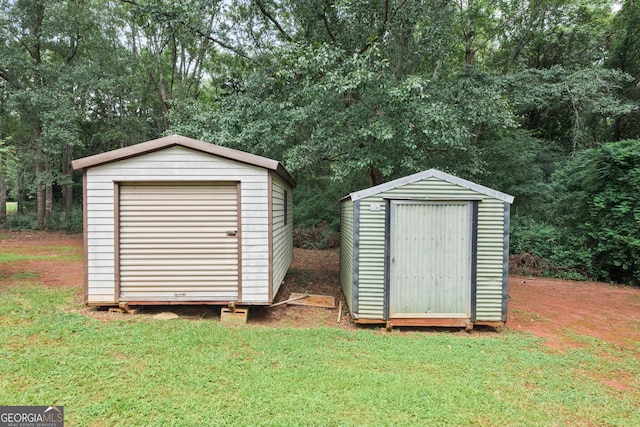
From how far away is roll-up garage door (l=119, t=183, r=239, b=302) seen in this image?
486 centimetres

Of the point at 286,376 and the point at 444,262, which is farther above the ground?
the point at 444,262

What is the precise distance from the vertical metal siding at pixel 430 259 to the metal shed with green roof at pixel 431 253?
0.04ft

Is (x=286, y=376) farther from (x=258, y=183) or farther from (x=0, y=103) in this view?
(x=0, y=103)

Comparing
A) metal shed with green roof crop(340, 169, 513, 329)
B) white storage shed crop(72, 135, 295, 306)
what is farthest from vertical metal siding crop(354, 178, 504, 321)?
white storage shed crop(72, 135, 295, 306)

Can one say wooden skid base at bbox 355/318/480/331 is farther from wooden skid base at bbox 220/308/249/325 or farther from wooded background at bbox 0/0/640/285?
wooded background at bbox 0/0/640/285

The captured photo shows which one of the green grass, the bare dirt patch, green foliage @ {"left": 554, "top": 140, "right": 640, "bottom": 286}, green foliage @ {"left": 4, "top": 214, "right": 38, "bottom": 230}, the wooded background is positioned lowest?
the bare dirt patch

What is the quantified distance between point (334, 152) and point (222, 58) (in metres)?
8.10

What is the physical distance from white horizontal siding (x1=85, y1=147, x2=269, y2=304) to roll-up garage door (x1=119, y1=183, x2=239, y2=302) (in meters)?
0.15

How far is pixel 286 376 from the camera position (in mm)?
3201

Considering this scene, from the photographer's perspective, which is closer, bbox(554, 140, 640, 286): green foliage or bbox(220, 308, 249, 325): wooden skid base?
bbox(220, 308, 249, 325): wooden skid base

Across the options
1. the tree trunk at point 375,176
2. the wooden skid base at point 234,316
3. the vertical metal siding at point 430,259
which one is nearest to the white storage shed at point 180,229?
the wooden skid base at point 234,316

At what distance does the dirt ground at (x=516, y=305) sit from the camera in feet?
16.1

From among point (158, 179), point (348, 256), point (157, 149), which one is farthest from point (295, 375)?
point (157, 149)

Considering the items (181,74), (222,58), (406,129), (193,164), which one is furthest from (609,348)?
(181,74)
